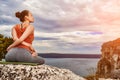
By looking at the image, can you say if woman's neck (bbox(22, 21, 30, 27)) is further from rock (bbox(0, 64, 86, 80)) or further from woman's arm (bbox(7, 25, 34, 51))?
rock (bbox(0, 64, 86, 80))

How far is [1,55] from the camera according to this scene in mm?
31578

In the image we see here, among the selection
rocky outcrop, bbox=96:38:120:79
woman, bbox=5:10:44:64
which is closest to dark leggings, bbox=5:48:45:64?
woman, bbox=5:10:44:64

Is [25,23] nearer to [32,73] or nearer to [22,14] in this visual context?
[22,14]

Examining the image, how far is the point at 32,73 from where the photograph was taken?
10617 mm

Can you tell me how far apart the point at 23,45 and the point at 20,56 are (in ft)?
1.58

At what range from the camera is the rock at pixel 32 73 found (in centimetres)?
1058

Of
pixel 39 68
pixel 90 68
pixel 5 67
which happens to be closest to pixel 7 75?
pixel 5 67

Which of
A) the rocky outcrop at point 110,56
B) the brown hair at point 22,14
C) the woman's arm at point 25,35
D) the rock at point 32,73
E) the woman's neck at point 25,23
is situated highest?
the brown hair at point 22,14

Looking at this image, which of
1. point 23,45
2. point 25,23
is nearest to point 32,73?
point 23,45

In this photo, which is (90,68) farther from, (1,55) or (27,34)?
(1,55)

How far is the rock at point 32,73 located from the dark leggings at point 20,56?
1.73 feet

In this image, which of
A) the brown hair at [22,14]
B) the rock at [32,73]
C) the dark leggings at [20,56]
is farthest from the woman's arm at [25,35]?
the rock at [32,73]

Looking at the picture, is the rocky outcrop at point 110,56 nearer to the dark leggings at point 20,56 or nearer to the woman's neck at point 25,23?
the woman's neck at point 25,23

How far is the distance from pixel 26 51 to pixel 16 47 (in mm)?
443
